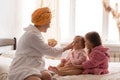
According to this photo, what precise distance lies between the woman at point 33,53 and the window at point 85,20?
2129 mm

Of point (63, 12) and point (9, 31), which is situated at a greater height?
point (63, 12)

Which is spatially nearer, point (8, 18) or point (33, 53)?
point (33, 53)

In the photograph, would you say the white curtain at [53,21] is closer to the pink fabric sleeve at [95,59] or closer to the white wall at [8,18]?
the white wall at [8,18]

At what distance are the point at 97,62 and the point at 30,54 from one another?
631mm

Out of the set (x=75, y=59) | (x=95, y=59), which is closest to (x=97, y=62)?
(x=95, y=59)

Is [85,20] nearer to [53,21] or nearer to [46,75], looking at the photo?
[53,21]

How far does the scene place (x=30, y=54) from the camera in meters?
2.12

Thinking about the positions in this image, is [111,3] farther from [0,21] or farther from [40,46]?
[40,46]

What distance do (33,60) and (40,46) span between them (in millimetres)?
135

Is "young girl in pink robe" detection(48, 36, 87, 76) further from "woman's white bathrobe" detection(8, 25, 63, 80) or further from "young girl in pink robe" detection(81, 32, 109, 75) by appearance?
"woman's white bathrobe" detection(8, 25, 63, 80)

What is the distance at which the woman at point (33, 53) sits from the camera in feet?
6.68

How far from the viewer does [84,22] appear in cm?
439

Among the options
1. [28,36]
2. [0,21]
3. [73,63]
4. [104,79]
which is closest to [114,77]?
[104,79]

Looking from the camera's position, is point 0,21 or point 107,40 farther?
point 107,40
